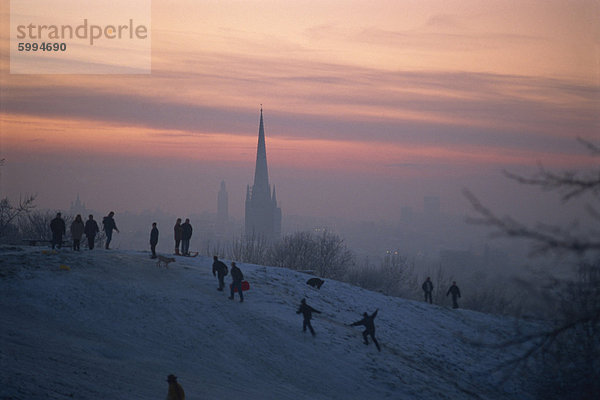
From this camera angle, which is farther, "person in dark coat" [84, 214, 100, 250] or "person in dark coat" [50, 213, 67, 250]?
"person in dark coat" [84, 214, 100, 250]

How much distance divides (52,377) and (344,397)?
10719 millimetres

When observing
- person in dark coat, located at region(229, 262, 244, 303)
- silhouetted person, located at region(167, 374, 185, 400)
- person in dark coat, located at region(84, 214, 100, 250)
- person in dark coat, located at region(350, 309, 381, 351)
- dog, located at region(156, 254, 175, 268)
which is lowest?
person in dark coat, located at region(350, 309, 381, 351)

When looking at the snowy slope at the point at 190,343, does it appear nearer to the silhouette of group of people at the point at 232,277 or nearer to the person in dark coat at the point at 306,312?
the person in dark coat at the point at 306,312

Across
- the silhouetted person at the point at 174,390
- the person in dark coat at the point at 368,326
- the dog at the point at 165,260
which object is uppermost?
the dog at the point at 165,260

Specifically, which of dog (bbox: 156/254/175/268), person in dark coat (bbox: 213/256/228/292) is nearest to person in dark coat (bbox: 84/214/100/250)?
dog (bbox: 156/254/175/268)

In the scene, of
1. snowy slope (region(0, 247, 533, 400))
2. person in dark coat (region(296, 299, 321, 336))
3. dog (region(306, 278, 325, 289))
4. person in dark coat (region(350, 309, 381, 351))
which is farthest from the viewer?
dog (region(306, 278, 325, 289))

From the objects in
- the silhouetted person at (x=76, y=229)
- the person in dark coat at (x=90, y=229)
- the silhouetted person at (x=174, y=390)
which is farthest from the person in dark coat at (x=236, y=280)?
the silhouetted person at (x=174, y=390)

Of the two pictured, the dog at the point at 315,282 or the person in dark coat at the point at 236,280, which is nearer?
the person in dark coat at the point at 236,280

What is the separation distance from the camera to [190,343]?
2212 centimetres

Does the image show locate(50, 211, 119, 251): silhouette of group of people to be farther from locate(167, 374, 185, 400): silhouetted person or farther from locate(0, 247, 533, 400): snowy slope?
locate(167, 374, 185, 400): silhouetted person

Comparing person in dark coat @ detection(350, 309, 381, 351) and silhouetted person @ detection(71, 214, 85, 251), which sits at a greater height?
silhouetted person @ detection(71, 214, 85, 251)

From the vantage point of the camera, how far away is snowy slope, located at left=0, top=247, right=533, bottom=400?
58.2ft

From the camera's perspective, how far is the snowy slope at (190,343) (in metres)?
17.7

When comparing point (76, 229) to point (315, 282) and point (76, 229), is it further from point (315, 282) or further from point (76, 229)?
point (315, 282)
